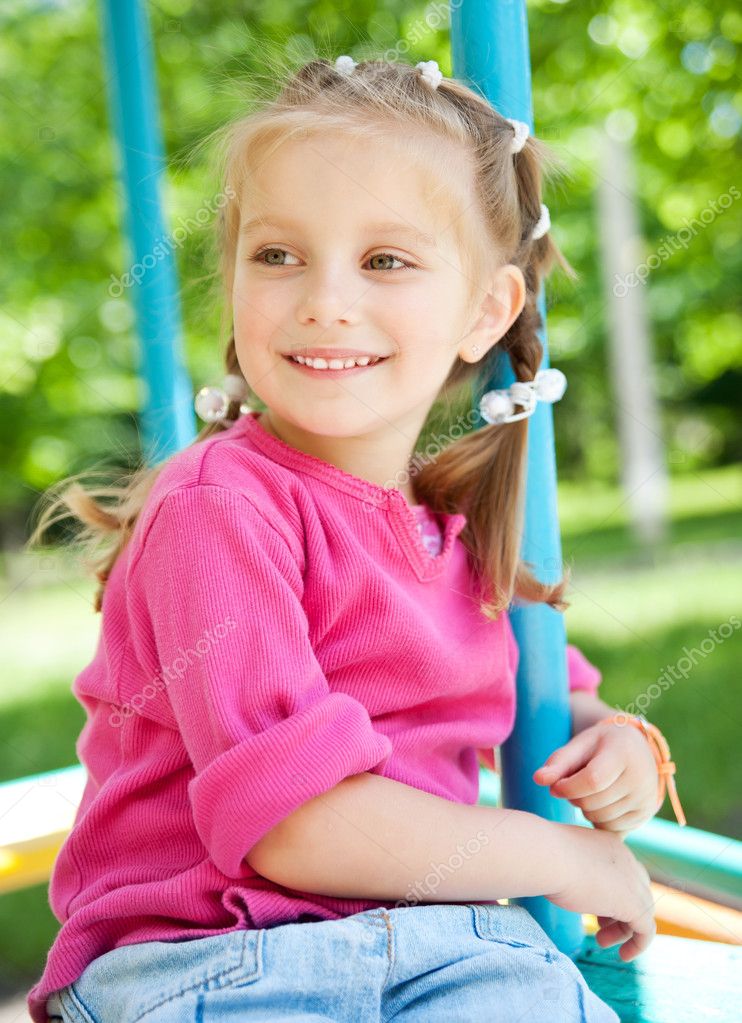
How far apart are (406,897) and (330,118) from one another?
0.67 meters

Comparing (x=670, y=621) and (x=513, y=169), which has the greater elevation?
(x=513, y=169)

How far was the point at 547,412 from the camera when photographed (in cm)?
120

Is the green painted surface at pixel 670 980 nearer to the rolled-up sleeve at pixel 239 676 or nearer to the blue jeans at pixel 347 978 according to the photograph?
the blue jeans at pixel 347 978

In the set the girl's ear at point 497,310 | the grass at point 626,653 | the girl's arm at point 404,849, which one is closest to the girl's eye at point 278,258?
the girl's ear at point 497,310

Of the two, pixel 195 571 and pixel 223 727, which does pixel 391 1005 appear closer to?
pixel 223 727

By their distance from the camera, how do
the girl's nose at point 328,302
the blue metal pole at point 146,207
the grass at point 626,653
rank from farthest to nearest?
the grass at point 626,653 → the blue metal pole at point 146,207 → the girl's nose at point 328,302

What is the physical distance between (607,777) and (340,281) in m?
0.50

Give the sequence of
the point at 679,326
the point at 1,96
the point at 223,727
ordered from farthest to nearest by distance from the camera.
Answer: the point at 679,326, the point at 1,96, the point at 223,727

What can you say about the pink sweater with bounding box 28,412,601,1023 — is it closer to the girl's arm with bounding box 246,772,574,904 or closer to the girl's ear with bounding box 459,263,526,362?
the girl's arm with bounding box 246,772,574,904

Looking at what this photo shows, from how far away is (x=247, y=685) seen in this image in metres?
0.87

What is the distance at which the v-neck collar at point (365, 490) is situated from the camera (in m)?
1.06

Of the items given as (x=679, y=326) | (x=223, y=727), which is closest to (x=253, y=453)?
(x=223, y=727)

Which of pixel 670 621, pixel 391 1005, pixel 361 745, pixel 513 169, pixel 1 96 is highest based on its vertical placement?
pixel 1 96

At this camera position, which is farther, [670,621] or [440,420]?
[670,621]
